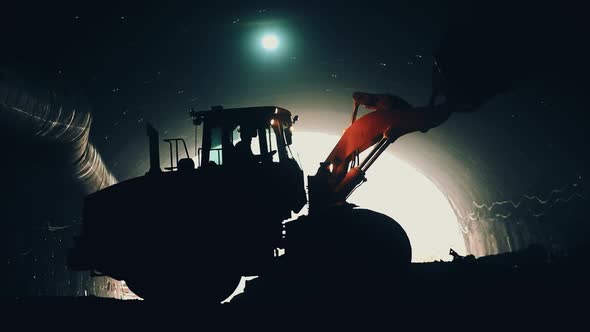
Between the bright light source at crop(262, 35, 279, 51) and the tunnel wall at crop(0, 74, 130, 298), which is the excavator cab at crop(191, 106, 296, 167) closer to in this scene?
the tunnel wall at crop(0, 74, 130, 298)

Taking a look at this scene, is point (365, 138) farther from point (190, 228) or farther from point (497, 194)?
point (497, 194)

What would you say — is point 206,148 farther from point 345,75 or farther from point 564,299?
point 345,75

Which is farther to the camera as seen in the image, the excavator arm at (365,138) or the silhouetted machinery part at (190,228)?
the excavator arm at (365,138)

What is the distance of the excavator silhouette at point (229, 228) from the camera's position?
5.98 meters

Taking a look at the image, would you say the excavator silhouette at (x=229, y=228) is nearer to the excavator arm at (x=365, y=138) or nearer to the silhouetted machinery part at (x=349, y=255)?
the silhouetted machinery part at (x=349, y=255)

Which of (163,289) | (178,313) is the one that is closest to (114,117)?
(163,289)

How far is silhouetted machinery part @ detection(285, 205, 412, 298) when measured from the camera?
5.91 m

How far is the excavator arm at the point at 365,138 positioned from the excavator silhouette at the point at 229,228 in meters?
0.28

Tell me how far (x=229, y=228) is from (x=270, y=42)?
5.81m

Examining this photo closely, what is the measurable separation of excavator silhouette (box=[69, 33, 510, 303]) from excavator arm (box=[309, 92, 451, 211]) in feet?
0.91

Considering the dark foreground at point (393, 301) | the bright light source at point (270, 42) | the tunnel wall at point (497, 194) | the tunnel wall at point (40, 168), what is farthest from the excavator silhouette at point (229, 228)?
the tunnel wall at point (497, 194)

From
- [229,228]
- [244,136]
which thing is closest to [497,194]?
[244,136]

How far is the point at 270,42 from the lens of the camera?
34.6 feet

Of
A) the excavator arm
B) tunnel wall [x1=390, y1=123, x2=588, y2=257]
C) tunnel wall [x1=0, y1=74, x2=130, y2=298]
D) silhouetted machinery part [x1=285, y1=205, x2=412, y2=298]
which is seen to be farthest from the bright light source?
tunnel wall [x1=390, y1=123, x2=588, y2=257]
